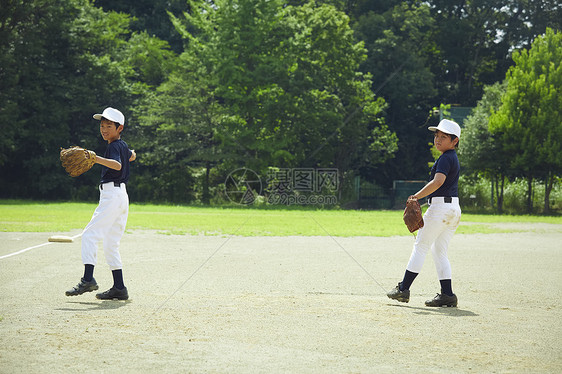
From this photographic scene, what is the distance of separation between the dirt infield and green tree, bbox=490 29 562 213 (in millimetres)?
23998

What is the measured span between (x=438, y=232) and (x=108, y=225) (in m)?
4.11

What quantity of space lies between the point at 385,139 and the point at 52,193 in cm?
2370

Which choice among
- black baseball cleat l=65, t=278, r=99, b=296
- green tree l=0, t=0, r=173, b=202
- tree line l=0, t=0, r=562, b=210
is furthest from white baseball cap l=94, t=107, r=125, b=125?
green tree l=0, t=0, r=173, b=202

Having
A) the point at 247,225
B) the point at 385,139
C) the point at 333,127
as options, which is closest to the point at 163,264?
the point at 247,225

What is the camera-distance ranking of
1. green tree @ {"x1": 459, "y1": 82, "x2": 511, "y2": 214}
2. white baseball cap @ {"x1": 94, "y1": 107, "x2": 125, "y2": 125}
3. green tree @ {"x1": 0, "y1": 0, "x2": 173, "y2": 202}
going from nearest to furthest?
white baseball cap @ {"x1": 94, "y1": 107, "x2": 125, "y2": 125}, green tree @ {"x1": 459, "y1": 82, "x2": 511, "y2": 214}, green tree @ {"x1": 0, "y1": 0, "x2": 173, "y2": 202}

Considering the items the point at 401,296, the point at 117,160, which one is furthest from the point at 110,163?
the point at 401,296

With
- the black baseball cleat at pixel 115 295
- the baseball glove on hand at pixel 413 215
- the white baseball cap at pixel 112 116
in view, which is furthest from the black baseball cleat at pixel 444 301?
the white baseball cap at pixel 112 116

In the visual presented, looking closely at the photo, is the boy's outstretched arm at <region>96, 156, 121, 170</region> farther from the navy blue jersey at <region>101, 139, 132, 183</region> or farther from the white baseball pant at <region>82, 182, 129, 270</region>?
the white baseball pant at <region>82, 182, 129, 270</region>

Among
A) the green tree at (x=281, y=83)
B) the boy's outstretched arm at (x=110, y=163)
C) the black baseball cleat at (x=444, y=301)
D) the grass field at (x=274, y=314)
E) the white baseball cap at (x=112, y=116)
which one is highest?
the green tree at (x=281, y=83)

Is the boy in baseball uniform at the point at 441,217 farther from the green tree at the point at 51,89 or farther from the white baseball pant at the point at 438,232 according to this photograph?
the green tree at the point at 51,89

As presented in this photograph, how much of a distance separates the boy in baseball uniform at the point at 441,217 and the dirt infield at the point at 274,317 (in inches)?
8.2

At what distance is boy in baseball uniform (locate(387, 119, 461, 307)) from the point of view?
25.3ft

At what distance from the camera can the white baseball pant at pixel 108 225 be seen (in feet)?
26.0

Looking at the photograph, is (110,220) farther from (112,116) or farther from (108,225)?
(112,116)
